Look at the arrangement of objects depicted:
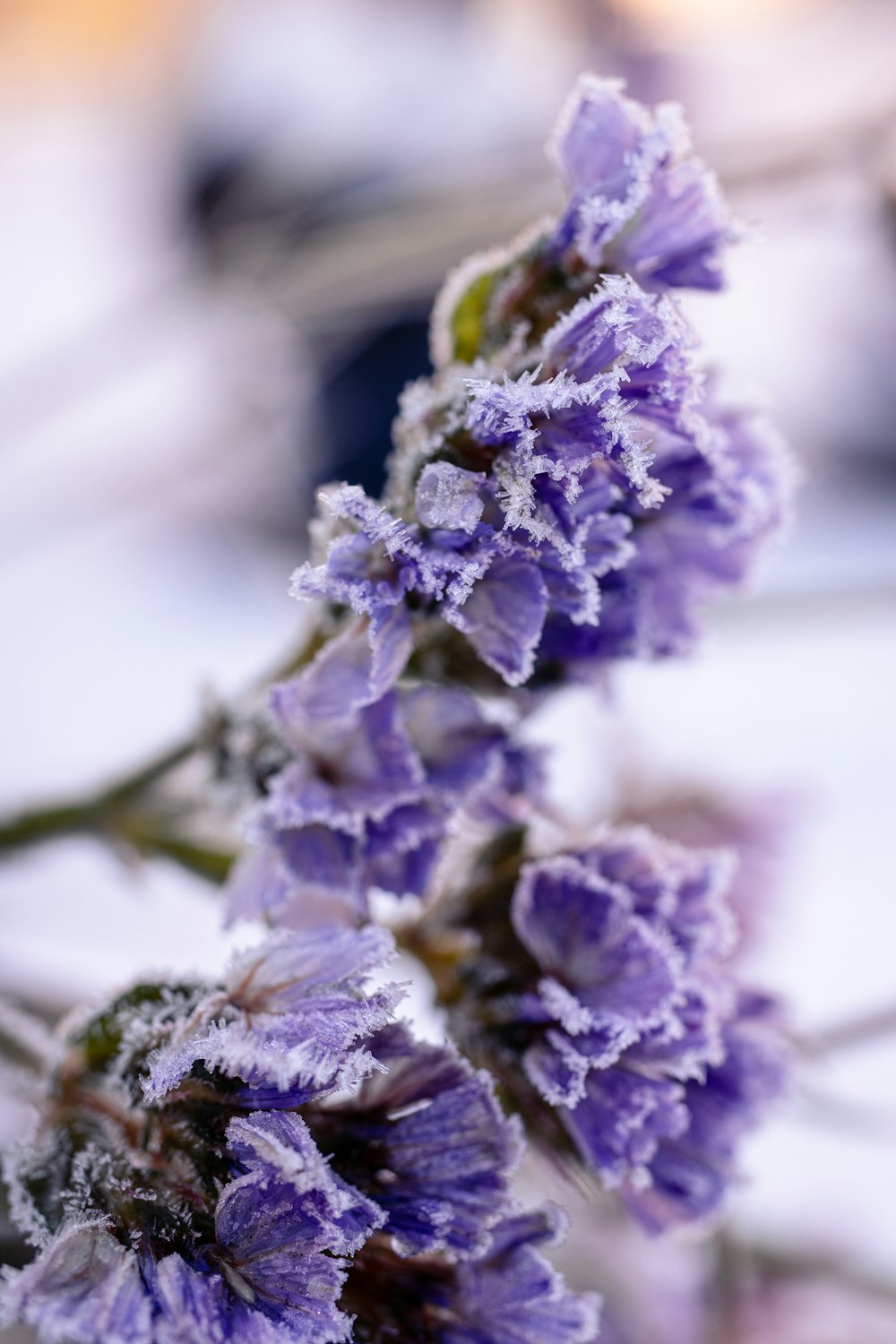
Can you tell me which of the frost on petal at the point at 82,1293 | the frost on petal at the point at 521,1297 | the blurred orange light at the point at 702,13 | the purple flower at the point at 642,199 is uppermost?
the blurred orange light at the point at 702,13

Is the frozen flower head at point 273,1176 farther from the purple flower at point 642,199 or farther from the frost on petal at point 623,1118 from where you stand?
the purple flower at point 642,199

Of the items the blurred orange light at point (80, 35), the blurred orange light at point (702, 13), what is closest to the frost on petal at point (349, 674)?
the blurred orange light at point (702, 13)

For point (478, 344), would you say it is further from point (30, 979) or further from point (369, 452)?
point (369, 452)

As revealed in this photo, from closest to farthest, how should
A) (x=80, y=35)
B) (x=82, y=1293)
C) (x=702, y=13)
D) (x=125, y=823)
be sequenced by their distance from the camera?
(x=82, y=1293) < (x=125, y=823) < (x=702, y=13) < (x=80, y=35)

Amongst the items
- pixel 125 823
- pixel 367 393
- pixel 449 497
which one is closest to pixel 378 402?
pixel 367 393

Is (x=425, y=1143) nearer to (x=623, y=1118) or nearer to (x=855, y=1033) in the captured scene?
(x=623, y=1118)

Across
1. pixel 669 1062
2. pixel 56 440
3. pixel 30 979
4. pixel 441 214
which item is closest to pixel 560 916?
pixel 669 1062

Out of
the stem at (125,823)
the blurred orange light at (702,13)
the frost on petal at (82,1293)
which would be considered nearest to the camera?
the frost on petal at (82,1293)
